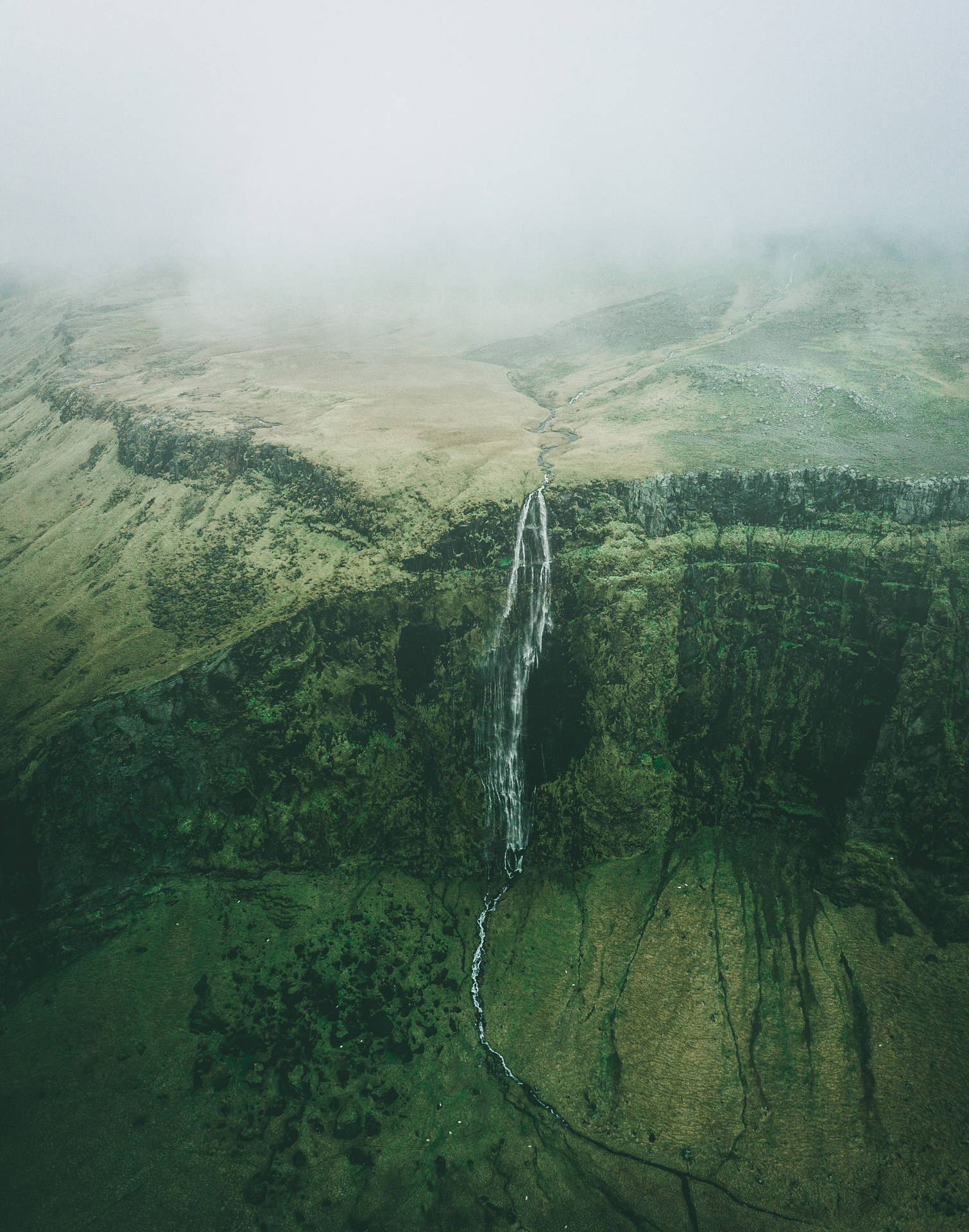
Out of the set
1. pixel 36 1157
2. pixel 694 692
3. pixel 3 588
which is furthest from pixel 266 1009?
pixel 3 588

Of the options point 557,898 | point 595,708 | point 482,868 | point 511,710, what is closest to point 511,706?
point 511,710

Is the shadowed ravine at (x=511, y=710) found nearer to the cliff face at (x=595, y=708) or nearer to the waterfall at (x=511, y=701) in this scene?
the waterfall at (x=511, y=701)

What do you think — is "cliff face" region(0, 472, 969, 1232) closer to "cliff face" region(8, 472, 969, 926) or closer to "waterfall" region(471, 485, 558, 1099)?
"cliff face" region(8, 472, 969, 926)

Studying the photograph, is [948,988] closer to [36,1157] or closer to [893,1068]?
[893,1068]

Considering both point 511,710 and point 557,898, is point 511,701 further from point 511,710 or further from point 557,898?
point 557,898

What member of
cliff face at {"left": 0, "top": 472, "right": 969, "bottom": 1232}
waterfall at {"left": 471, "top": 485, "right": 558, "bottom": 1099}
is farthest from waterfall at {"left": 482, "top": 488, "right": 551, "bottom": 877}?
cliff face at {"left": 0, "top": 472, "right": 969, "bottom": 1232}

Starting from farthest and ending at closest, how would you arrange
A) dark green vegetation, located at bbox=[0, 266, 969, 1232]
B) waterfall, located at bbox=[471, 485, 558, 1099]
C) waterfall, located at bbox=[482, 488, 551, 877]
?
waterfall, located at bbox=[482, 488, 551, 877]
waterfall, located at bbox=[471, 485, 558, 1099]
dark green vegetation, located at bbox=[0, 266, 969, 1232]

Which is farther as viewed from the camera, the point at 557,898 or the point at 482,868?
the point at 482,868

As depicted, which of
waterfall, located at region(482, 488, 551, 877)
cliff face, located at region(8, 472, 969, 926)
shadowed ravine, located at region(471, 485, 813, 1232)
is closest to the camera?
cliff face, located at region(8, 472, 969, 926)
